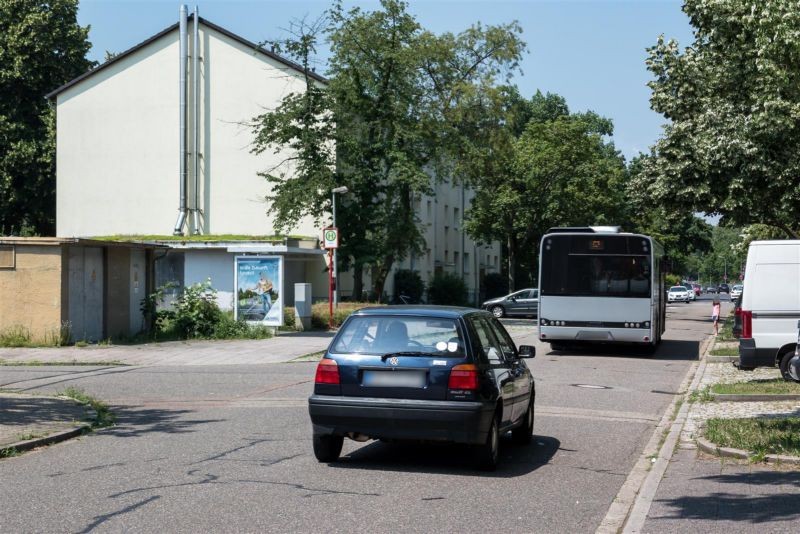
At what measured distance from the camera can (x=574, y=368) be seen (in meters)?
20.7

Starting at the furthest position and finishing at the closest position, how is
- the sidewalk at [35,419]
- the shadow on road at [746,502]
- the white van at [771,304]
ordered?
the white van at [771,304], the sidewalk at [35,419], the shadow on road at [746,502]

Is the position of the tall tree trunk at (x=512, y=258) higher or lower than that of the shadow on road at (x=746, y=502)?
higher

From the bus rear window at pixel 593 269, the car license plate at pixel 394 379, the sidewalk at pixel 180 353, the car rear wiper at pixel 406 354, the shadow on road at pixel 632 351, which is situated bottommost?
the shadow on road at pixel 632 351

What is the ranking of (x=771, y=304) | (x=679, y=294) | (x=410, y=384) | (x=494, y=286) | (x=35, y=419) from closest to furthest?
(x=410, y=384), (x=35, y=419), (x=771, y=304), (x=494, y=286), (x=679, y=294)

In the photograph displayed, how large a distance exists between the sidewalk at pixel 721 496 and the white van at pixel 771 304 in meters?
5.54

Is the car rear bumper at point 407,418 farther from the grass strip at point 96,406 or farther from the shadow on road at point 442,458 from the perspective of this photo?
the grass strip at point 96,406

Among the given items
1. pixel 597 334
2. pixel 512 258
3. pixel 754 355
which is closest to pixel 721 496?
pixel 754 355

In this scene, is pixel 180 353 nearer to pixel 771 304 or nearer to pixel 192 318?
pixel 192 318

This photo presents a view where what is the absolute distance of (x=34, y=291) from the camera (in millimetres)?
23344

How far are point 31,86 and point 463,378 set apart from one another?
164 feet

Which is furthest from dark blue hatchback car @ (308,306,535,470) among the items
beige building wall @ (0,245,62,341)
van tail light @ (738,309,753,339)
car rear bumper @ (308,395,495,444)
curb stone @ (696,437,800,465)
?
beige building wall @ (0,245,62,341)

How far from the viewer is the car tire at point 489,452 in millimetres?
8578

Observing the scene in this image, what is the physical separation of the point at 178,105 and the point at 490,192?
1913 cm

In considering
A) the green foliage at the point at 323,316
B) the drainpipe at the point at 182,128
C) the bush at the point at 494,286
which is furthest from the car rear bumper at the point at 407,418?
the bush at the point at 494,286
